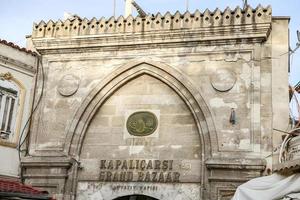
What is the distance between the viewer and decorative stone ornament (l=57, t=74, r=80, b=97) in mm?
13781

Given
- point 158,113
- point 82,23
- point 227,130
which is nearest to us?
point 227,130

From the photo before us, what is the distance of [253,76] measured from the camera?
12484mm

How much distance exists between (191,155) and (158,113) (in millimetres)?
1364

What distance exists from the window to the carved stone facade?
23.0 inches

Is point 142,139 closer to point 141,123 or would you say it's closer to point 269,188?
point 141,123

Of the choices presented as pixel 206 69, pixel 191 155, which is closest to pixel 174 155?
pixel 191 155

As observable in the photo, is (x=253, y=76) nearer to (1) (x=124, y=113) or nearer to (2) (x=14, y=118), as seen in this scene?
(1) (x=124, y=113)

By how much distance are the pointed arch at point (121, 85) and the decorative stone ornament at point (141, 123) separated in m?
0.88

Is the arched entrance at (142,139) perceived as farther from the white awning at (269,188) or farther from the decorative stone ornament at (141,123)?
the white awning at (269,188)

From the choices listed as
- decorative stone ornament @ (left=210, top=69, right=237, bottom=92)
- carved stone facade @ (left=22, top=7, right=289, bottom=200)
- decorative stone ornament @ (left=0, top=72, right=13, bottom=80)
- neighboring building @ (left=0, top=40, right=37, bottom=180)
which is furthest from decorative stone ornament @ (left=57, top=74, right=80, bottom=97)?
decorative stone ornament @ (left=210, top=69, right=237, bottom=92)

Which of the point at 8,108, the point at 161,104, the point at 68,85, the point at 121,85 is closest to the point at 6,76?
the point at 8,108

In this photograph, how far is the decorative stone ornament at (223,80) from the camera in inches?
495

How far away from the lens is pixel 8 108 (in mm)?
13633

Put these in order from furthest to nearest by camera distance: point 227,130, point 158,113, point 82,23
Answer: point 82,23 → point 158,113 → point 227,130
